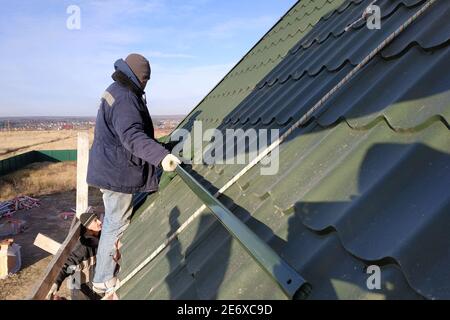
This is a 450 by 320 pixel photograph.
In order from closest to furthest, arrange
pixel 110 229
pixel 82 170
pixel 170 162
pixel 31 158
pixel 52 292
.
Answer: pixel 170 162 → pixel 52 292 → pixel 110 229 → pixel 82 170 → pixel 31 158

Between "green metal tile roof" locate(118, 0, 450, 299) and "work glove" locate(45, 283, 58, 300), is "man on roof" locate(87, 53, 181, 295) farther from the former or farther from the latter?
"green metal tile roof" locate(118, 0, 450, 299)

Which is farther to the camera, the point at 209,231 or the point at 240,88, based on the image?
the point at 240,88

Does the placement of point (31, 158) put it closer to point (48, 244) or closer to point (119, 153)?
point (48, 244)

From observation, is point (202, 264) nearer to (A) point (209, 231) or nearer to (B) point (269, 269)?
(A) point (209, 231)

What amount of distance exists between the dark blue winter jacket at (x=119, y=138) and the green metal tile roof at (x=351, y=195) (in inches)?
29.0

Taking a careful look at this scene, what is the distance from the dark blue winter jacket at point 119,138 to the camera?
3.49 meters

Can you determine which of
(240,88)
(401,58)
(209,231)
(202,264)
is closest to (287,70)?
(240,88)

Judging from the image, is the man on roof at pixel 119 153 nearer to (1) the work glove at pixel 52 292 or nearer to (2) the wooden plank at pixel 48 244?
(1) the work glove at pixel 52 292

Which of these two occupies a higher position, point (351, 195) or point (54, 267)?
point (351, 195)

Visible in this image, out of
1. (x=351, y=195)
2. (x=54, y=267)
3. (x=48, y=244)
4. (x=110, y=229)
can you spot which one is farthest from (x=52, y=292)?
(x=351, y=195)

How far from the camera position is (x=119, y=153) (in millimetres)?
3691

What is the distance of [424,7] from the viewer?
2.28 metres

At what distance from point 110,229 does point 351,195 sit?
2.91 m
